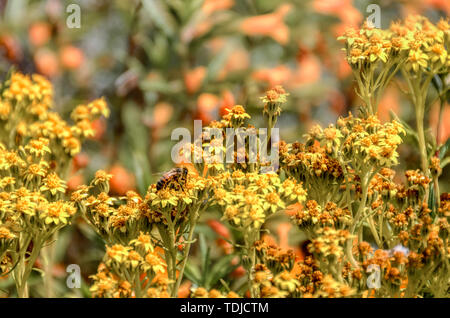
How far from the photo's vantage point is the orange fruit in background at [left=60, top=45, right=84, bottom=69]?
1258 millimetres

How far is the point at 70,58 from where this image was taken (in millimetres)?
1259

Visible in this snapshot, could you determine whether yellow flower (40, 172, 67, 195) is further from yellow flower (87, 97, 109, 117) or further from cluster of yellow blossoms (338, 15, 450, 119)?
cluster of yellow blossoms (338, 15, 450, 119)

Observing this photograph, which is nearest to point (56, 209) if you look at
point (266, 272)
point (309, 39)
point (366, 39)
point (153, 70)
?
point (266, 272)

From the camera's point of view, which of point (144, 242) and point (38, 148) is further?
point (38, 148)

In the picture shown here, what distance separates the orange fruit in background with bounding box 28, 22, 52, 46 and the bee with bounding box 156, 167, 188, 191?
694 mm

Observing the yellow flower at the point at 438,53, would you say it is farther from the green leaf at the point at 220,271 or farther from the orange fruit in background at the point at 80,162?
the orange fruit in background at the point at 80,162

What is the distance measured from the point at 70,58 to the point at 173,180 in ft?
2.23

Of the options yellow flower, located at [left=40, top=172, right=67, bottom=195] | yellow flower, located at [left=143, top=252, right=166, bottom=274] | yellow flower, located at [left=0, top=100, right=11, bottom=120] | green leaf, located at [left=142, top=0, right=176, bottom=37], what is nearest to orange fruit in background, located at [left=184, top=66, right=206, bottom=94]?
green leaf, located at [left=142, top=0, right=176, bottom=37]

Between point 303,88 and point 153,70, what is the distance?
30 cm

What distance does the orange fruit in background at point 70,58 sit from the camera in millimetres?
1258

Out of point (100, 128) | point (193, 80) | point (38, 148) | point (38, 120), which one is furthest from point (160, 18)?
point (38, 148)

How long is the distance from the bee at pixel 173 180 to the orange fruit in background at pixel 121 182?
1.31 feet

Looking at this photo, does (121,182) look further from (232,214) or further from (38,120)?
(232,214)
